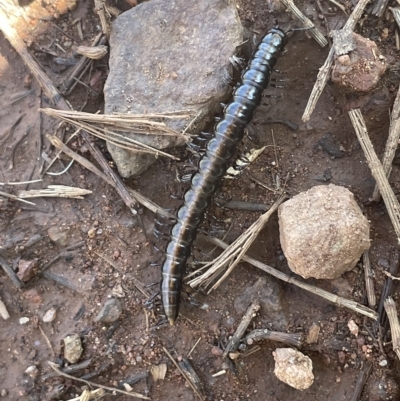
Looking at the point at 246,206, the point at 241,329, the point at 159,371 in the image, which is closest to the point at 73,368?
the point at 159,371

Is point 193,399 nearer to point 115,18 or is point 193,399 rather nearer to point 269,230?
point 269,230

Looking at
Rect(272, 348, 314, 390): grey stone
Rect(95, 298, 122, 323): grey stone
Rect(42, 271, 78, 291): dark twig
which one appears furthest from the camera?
Rect(42, 271, 78, 291): dark twig

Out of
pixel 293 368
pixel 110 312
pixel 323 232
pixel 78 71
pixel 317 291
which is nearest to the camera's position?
pixel 323 232

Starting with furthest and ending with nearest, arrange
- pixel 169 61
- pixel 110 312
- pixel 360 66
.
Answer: pixel 169 61, pixel 110 312, pixel 360 66

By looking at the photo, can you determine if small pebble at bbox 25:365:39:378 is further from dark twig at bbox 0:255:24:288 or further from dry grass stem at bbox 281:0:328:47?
dry grass stem at bbox 281:0:328:47

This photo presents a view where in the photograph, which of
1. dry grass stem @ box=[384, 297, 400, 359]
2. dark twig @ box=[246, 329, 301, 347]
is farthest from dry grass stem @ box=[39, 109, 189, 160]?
dry grass stem @ box=[384, 297, 400, 359]

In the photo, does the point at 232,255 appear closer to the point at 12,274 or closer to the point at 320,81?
the point at 320,81

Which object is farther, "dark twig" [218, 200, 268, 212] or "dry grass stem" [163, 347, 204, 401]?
"dark twig" [218, 200, 268, 212]
